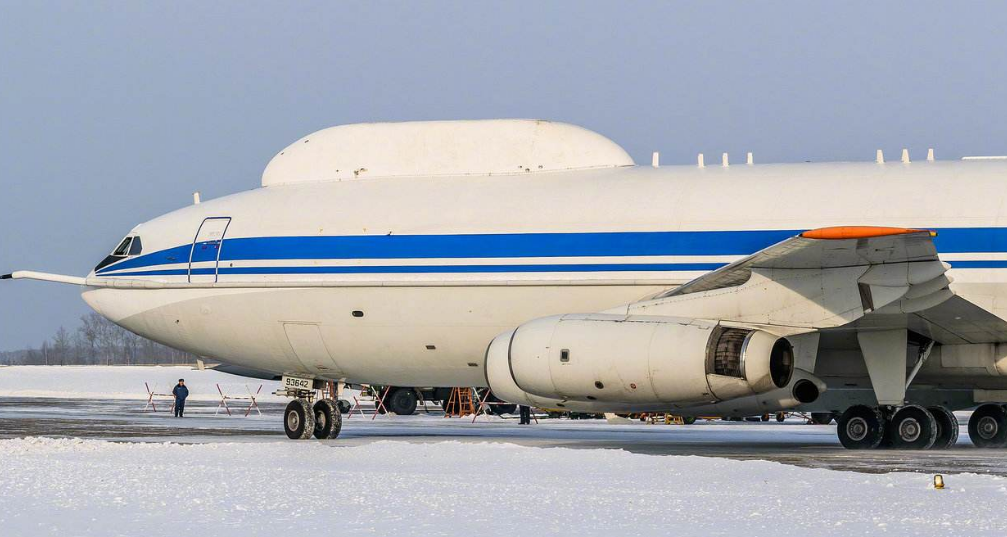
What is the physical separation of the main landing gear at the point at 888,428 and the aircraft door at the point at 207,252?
10272 millimetres

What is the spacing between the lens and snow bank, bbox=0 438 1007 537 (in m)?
9.78

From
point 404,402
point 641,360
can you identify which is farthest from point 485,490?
point 404,402

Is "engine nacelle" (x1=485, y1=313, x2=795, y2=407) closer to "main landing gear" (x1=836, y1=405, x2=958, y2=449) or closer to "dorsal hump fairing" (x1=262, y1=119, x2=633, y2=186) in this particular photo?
"main landing gear" (x1=836, y1=405, x2=958, y2=449)

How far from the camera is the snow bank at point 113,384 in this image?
5988cm

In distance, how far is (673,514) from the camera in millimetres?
10477

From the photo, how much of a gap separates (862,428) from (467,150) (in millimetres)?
7619

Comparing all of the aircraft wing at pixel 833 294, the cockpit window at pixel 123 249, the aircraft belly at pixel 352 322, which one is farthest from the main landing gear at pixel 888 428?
the cockpit window at pixel 123 249

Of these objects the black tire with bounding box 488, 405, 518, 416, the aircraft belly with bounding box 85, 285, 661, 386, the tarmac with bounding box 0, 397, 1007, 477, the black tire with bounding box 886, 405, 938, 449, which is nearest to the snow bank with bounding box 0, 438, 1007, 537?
the tarmac with bounding box 0, 397, 1007, 477

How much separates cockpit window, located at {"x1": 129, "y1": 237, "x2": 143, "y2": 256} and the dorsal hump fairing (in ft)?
10.4

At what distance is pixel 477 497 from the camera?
1174 cm

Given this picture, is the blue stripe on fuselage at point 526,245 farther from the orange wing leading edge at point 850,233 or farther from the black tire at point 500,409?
the black tire at point 500,409

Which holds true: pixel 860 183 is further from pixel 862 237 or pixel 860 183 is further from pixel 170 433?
pixel 170 433

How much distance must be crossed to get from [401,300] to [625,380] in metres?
4.48

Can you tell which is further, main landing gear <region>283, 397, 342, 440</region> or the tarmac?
main landing gear <region>283, 397, 342, 440</region>
